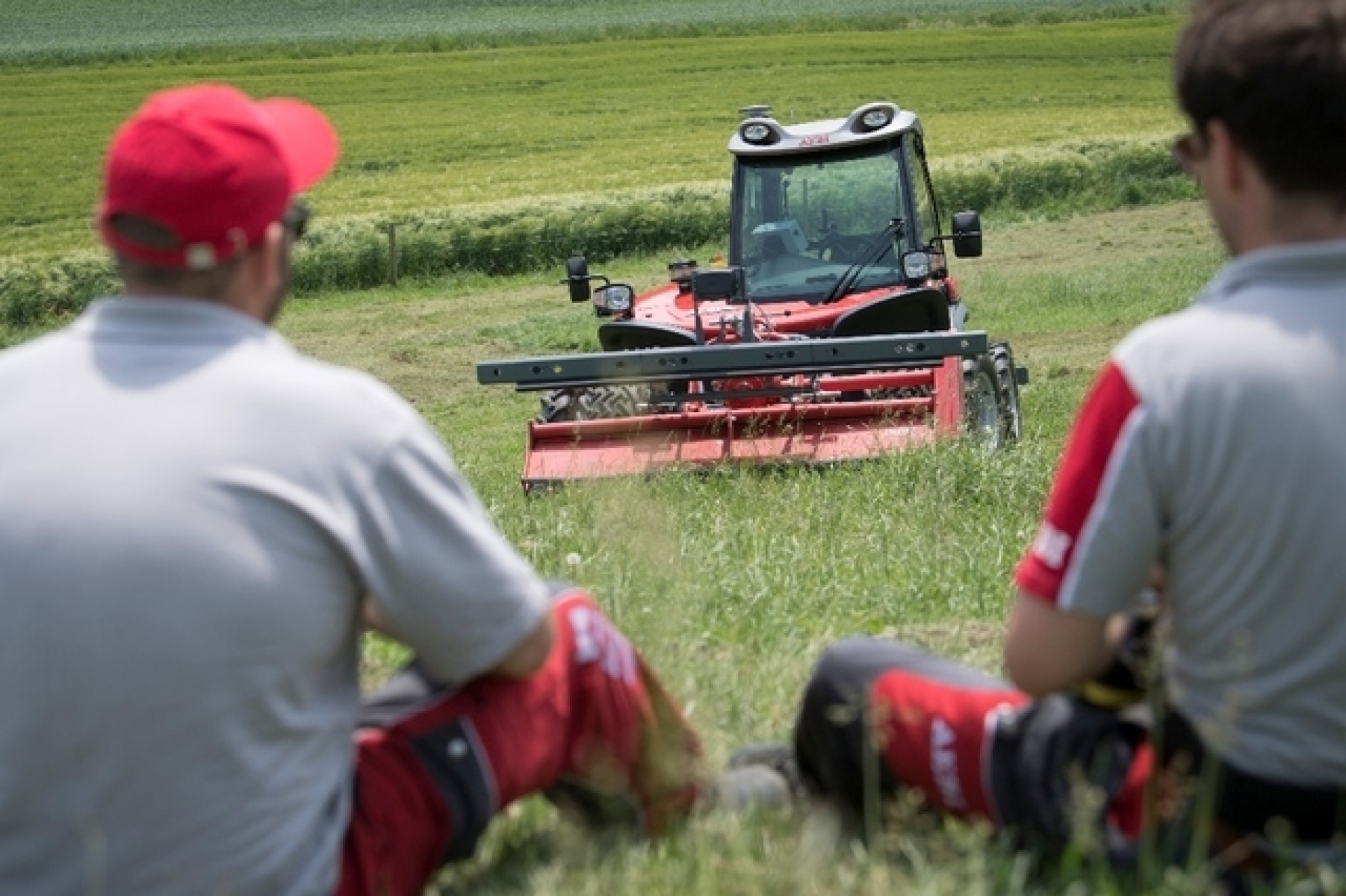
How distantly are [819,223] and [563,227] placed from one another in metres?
18.0

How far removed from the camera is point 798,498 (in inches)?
281

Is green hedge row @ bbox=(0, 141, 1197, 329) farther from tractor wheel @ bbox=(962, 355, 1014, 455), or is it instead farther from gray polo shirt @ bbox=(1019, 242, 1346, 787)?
gray polo shirt @ bbox=(1019, 242, 1346, 787)

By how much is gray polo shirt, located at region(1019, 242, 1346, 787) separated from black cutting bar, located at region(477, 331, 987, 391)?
6.10 metres

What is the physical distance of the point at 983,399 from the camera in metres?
9.95

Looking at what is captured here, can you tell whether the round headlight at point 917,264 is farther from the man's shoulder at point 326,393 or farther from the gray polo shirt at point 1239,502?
the man's shoulder at point 326,393

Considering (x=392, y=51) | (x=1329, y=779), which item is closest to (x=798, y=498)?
(x=1329, y=779)

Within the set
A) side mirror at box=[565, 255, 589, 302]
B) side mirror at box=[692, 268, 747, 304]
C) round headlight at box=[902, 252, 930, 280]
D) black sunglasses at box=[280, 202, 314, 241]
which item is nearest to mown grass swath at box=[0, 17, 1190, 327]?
side mirror at box=[565, 255, 589, 302]

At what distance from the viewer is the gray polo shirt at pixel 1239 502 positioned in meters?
2.35

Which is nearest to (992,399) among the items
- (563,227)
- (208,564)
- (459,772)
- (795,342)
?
(795,342)

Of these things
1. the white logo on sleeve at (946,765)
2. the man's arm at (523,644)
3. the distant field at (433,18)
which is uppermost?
the man's arm at (523,644)

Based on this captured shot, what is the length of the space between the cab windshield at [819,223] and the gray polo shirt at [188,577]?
26.9ft

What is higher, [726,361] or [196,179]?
[196,179]

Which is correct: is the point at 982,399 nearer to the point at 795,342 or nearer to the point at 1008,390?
the point at 1008,390

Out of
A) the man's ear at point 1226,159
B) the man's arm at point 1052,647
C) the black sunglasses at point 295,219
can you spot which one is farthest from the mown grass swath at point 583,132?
the man's ear at point 1226,159
